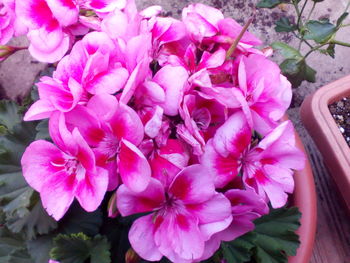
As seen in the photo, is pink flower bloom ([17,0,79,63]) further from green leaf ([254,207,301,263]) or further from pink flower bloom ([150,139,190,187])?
green leaf ([254,207,301,263])

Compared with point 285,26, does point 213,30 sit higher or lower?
higher

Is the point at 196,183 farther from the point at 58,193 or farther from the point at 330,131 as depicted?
the point at 330,131

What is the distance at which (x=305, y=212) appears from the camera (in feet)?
3.11

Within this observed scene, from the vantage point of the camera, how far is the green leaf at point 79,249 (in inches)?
27.7

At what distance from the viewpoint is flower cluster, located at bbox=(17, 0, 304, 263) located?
20.4 inches

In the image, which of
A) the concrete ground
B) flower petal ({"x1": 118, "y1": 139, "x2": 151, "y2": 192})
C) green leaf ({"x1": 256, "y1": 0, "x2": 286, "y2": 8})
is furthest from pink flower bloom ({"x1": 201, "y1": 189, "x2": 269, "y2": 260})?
the concrete ground

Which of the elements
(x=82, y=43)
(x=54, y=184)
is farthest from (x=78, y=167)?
(x=82, y=43)

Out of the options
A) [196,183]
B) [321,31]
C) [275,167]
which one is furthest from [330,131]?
[196,183]

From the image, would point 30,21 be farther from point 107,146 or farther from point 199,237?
point 199,237

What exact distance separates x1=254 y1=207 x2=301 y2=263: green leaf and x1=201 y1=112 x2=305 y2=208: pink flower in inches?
12.4

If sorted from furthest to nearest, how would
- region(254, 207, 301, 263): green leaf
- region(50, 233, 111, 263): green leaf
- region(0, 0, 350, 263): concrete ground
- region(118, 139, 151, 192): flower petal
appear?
region(0, 0, 350, 263): concrete ground
region(254, 207, 301, 263): green leaf
region(50, 233, 111, 263): green leaf
region(118, 139, 151, 192): flower petal

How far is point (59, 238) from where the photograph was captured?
696 millimetres

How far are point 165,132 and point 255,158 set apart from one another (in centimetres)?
14

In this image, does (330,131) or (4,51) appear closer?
(4,51)
